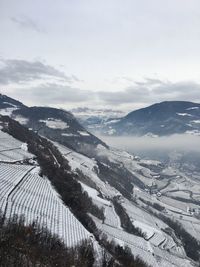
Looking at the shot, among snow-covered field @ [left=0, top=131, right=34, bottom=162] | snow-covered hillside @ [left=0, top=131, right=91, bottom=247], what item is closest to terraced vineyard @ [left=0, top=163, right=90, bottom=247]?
snow-covered hillside @ [left=0, top=131, right=91, bottom=247]

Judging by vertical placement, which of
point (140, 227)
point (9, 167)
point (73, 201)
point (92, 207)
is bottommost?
point (140, 227)

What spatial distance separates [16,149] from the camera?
5384 inches

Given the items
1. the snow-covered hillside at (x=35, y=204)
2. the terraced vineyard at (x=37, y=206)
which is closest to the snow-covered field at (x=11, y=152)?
the snow-covered hillside at (x=35, y=204)

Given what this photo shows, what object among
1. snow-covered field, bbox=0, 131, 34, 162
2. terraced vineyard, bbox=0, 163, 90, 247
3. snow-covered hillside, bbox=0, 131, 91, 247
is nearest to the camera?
terraced vineyard, bbox=0, 163, 90, 247

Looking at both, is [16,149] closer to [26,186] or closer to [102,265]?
[26,186]

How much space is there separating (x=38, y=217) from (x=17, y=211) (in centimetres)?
396

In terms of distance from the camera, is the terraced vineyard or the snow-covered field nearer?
the terraced vineyard

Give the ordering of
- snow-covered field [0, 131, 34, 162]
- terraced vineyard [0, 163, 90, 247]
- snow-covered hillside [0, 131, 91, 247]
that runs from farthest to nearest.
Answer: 1. snow-covered field [0, 131, 34, 162]
2. snow-covered hillside [0, 131, 91, 247]
3. terraced vineyard [0, 163, 90, 247]

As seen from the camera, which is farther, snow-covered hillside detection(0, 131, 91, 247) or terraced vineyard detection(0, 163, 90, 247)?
snow-covered hillside detection(0, 131, 91, 247)

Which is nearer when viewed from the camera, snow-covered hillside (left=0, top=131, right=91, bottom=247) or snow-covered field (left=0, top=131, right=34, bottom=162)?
snow-covered hillside (left=0, top=131, right=91, bottom=247)

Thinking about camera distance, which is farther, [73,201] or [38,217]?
[73,201]

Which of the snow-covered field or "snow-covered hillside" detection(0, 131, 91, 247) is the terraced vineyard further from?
the snow-covered field

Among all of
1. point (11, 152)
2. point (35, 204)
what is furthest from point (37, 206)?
point (11, 152)

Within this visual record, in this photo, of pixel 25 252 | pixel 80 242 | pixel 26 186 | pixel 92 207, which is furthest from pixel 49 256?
pixel 92 207
